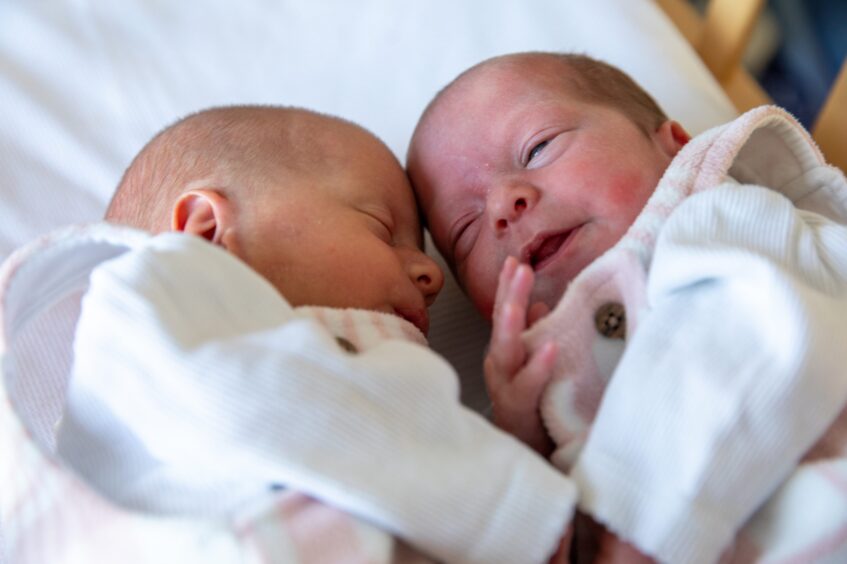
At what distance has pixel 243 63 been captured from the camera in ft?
3.95

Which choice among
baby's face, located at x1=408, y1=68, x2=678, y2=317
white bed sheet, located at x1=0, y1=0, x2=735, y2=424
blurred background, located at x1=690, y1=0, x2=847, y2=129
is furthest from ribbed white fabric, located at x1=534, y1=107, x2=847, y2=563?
blurred background, located at x1=690, y1=0, x2=847, y2=129

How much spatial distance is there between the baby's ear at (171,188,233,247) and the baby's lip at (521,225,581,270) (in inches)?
10.2

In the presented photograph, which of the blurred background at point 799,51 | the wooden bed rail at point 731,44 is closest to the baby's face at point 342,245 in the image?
the wooden bed rail at point 731,44

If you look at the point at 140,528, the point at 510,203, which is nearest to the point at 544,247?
the point at 510,203

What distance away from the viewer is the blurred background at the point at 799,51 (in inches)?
69.1

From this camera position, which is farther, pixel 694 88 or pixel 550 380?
pixel 694 88

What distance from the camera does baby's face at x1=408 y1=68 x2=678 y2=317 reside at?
77 cm

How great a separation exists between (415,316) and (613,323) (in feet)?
0.60

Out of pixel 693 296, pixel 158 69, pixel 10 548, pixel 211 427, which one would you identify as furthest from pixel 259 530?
pixel 158 69

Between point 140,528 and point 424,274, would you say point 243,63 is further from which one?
point 140,528

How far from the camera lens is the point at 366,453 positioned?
0.53m

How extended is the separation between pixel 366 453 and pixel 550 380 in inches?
7.5

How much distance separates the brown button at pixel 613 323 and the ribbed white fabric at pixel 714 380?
1 cm

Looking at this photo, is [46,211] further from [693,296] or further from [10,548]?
[693,296]
